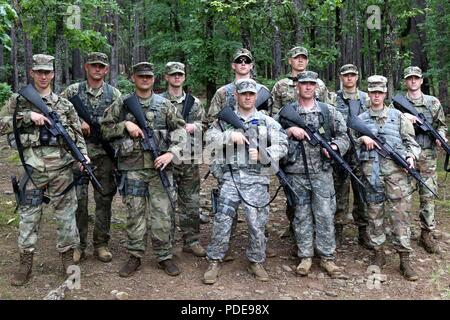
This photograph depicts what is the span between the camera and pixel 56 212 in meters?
5.16

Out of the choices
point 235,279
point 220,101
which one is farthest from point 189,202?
point 220,101

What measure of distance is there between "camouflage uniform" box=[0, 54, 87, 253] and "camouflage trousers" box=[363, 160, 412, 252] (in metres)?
3.57

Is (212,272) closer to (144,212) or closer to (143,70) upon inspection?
(144,212)

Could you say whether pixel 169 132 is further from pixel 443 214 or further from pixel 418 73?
pixel 443 214

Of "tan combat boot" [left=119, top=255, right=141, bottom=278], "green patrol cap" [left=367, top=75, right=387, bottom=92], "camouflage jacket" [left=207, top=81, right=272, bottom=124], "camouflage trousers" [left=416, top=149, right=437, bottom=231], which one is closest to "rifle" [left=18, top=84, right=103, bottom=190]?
"tan combat boot" [left=119, top=255, right=141, bottom=278]

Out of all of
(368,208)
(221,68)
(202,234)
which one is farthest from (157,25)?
(368,208)

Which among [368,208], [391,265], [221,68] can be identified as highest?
[221,68]

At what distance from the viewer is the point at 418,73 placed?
616 cm

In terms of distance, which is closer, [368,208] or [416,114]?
[368,208]

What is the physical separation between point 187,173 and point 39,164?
1922mm

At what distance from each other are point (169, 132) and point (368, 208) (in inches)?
104

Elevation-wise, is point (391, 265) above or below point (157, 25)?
below

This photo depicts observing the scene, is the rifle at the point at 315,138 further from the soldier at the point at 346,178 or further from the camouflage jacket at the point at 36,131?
the camouflage jacket at the point at 36,131

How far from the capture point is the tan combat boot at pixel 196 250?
5.96 m
